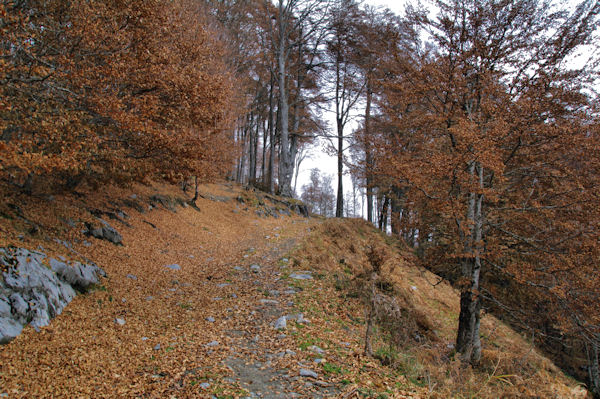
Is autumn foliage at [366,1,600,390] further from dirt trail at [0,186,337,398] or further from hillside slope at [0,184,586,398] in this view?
dirt trail at [0,186,337,398]

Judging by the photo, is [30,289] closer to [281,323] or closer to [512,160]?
[281,323]

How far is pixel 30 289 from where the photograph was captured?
4.70 meters

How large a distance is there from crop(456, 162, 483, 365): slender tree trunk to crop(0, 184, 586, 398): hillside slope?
376 mm

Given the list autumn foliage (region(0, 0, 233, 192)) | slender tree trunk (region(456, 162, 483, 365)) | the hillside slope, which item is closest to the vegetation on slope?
the hillside slope

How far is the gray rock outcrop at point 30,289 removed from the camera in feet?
14.0

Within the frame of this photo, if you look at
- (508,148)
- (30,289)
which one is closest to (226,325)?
(30,289)

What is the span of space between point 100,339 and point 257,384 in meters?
2.44

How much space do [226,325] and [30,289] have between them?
286 cm

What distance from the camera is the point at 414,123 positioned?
27.9 ft

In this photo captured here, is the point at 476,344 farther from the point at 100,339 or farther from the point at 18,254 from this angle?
the point at 18,254

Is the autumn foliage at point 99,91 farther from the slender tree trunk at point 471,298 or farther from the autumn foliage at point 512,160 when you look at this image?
the slender tree trunk at point 471,298

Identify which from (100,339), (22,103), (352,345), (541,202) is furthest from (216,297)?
(541,202)

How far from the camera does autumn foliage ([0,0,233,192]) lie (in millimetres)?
5191

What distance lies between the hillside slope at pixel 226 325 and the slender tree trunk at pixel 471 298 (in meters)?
0.38
